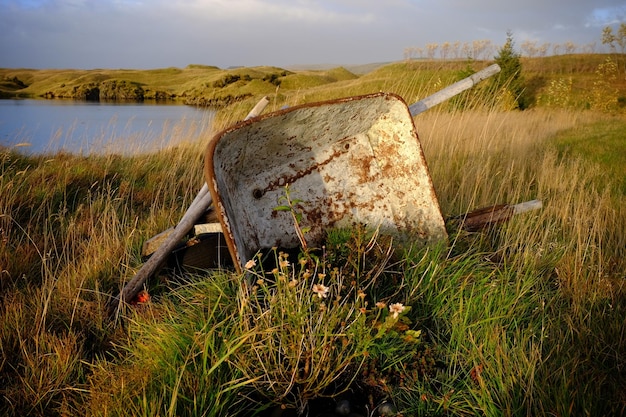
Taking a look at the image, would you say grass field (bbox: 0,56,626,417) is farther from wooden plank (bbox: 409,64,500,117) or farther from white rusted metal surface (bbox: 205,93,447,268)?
wooden plank (bbox: 409,64,500,117)

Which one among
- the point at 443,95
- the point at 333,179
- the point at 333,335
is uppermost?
the point at 443,95

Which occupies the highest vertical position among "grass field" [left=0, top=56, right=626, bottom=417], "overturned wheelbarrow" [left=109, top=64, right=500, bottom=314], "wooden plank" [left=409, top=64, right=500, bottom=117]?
"wooden plank" [left=409, top=64, right=500, bottom=117]

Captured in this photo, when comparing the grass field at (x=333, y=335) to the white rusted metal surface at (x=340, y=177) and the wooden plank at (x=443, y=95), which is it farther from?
the wooden plank at (x=443, y=95)

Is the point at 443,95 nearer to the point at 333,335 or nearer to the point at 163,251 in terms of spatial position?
the point at 333,335

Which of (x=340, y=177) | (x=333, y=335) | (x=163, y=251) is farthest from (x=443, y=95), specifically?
(x=163, y=251)

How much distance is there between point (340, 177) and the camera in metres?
2.98

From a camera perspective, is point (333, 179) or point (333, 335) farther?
point (333, 179)

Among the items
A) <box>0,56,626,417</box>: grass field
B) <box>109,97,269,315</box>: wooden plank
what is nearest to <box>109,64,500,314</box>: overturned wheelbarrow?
<box>109,97,269,315</box>: wooden plank

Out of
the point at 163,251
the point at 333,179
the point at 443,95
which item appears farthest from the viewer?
the point at 443,95

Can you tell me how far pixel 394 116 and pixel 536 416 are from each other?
1.80 meters

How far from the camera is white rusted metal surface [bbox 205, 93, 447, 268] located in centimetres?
273

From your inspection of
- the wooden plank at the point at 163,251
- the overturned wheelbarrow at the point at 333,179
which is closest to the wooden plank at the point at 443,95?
the overturned wheelbarrow at the point at 333,179

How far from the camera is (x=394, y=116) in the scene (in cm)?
287

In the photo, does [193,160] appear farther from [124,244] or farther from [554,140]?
[554,140]
